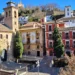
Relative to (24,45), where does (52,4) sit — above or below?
above

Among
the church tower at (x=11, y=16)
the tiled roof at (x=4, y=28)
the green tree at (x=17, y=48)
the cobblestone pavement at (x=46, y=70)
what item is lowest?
the cobblestone pavement at (x=46, y=70)

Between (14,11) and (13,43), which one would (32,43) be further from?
(14,11)

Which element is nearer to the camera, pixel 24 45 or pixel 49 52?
pixel 49 52

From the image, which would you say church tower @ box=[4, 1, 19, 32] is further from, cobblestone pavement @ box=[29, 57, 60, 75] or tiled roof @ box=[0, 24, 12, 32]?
cobblestone pavement @ box=[29, 57, 60, 75]

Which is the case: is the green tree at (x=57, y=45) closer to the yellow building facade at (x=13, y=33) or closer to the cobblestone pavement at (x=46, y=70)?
the cobblestone pavement at (x=46, y=70)

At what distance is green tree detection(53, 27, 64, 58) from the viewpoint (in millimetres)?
36531

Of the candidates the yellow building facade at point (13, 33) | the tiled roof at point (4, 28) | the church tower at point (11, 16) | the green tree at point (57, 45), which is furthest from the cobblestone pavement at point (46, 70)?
the church tower at point (11, 16)

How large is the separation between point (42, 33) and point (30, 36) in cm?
364

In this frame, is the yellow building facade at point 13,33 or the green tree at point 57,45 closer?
the green tree at point 57,45

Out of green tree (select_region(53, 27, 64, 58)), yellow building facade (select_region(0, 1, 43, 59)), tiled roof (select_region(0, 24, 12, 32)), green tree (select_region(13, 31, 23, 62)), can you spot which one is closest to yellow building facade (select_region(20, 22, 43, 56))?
yellow building facade (select_region(0, 1, 43, 59))

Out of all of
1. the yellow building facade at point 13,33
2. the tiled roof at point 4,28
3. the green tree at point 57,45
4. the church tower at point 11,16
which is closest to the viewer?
the green tree at point 57,45

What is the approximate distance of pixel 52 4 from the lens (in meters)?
85.5

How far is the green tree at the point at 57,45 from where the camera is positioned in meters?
36.5

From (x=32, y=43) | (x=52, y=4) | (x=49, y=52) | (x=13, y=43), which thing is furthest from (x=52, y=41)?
(x=52, y=4)
